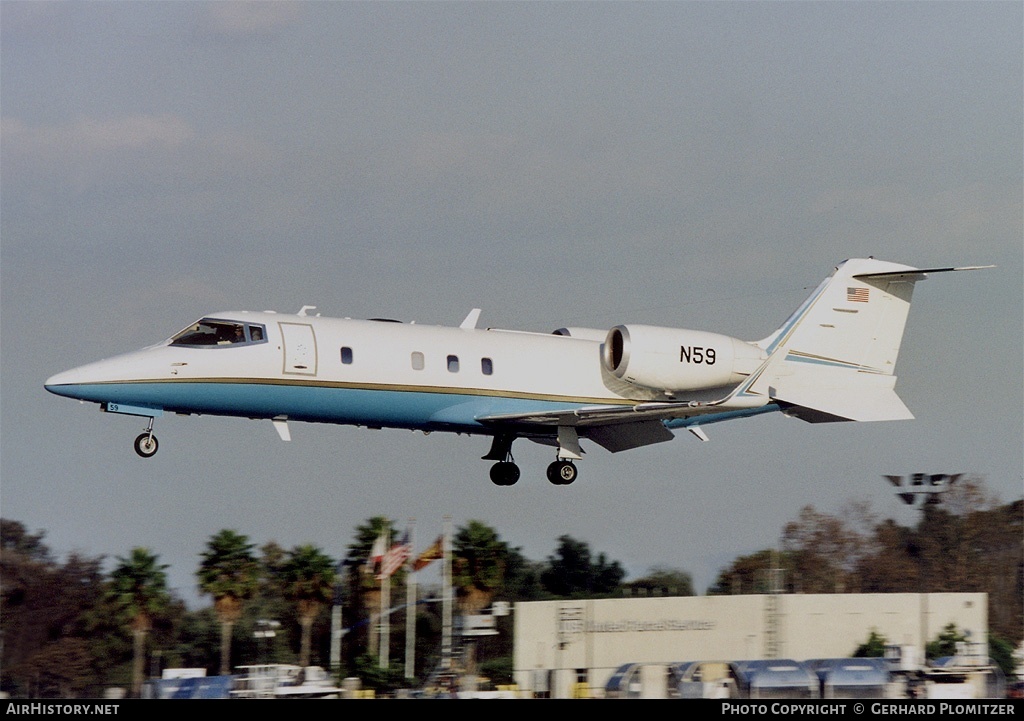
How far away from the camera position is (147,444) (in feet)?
84.9

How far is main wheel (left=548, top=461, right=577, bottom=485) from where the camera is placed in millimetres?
29469

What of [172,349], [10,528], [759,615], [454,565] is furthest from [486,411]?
[10,528]

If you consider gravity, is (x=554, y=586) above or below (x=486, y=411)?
below

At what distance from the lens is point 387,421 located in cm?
2719

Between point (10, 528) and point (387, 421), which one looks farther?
point (10, 528)

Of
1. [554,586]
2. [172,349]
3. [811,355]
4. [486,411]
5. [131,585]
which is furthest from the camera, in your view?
[554,586]

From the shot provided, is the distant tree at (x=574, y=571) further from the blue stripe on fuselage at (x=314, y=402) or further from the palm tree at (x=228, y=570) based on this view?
the blue stripe on fuselage at (x=314, y=402)

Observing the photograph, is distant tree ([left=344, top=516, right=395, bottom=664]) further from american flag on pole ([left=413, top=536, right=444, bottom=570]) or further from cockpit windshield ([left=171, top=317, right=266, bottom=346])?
cockpit windshield ([left=171, top=317, right=266, bottom=346])
